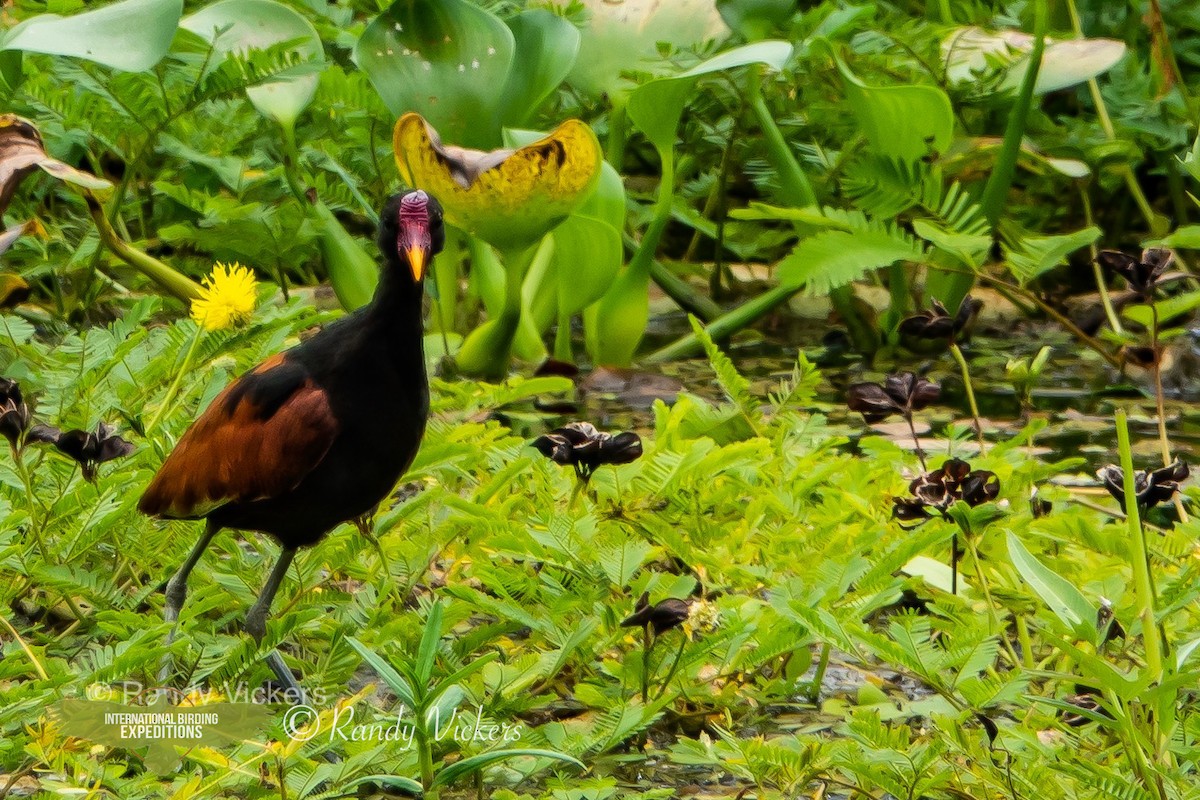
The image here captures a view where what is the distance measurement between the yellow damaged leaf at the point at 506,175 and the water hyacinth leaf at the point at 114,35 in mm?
543

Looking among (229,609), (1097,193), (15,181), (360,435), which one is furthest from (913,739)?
(1097,193)

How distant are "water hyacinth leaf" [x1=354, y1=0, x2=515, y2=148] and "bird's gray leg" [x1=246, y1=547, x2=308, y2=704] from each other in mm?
1587

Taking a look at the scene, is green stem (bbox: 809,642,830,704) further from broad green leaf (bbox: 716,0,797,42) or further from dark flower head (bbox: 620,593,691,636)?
broad green leaf (bbox: 716,0,797,42)

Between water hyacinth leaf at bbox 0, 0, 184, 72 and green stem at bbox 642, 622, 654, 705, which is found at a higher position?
water hyacinth leaf at bbox 0, 0, 184, 72

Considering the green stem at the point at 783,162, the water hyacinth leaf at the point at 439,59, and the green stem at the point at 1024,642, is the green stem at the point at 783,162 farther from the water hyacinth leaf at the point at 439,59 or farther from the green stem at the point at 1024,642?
the green stem at the point at 1024,642

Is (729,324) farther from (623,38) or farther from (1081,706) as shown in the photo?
(1081,706)

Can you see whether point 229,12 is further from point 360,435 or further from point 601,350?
point 360,435

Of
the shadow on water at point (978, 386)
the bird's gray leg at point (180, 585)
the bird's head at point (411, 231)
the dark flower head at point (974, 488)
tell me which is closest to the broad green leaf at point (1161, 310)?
the dark flower head at point (974, 488)

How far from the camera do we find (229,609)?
2240 mm

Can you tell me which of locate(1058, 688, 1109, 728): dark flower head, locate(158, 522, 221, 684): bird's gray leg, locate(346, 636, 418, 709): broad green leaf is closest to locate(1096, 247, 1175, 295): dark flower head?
locate(1058, 688, 1109, 728): dark flower head

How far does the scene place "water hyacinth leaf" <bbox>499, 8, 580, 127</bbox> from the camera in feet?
11.2

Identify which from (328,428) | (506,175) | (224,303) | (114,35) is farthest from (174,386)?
(114,35)

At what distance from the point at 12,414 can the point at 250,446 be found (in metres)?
0.35

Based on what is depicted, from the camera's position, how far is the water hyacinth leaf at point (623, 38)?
3730 millimetres
